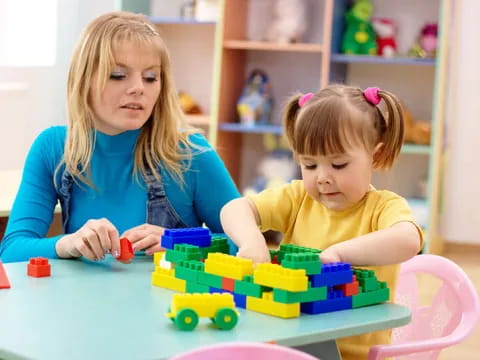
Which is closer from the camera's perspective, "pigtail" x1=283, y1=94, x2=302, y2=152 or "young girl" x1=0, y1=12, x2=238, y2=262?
"pigtail" x1=283, y1=94, x2=302, y2=152

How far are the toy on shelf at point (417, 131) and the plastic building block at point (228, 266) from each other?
11.2 ft

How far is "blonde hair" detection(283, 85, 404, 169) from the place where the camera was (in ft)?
5.45

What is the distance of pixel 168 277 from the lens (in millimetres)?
1631

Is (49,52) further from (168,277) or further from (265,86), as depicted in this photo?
(168,277)

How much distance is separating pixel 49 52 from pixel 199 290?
12.5 ft

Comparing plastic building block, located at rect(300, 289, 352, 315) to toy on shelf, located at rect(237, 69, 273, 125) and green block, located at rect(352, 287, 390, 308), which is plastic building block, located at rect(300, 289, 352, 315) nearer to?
green block, located at rect(352, 287, 390, 308)

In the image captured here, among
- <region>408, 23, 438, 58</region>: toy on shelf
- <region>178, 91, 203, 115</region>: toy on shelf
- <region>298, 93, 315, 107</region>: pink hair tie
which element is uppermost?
<region>408, 23, 438, 58</region>: toy on shelf

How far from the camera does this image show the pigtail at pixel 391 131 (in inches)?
67.9


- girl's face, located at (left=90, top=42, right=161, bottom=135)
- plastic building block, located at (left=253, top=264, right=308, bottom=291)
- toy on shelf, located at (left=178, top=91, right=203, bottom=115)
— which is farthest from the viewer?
toy on shelf, located at (left=178, top=91, right=203, bottom=115)

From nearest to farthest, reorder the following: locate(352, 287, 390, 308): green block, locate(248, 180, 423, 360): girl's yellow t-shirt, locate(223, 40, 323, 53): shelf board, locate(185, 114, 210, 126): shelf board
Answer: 1. locate(352, 287, 390, 308): green block
2. locate(248, 180, 423, 360): girl's yellow t-shirt
3. locate(223, 40, 323, 53): shelf board
4. locate(185, 114, 210, 126): shelf board

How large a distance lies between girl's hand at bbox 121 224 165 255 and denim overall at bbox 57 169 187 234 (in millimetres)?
163

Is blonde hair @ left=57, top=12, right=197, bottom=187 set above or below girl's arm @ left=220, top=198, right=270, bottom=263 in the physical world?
above

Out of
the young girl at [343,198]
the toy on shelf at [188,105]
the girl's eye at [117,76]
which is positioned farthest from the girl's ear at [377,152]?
the toy on shelf at [188,105]

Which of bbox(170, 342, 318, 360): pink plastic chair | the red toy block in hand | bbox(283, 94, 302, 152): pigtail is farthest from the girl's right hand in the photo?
bbox(170, 342, 318, 360): pink plastic chair
